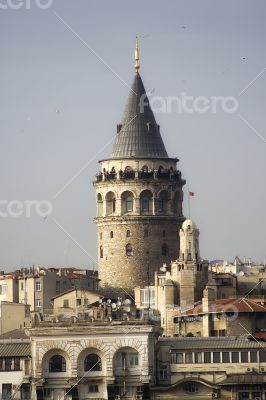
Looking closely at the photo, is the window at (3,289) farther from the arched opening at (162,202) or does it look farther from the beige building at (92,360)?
the beige building at (92,360)

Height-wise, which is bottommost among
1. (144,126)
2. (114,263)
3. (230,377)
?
(230,377)

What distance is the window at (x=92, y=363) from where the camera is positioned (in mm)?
117375

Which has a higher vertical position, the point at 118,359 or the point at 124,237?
the point at 124,237

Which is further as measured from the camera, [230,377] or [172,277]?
[172,277]

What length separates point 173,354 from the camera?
118 m

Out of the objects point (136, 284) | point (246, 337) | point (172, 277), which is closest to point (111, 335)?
point (246, 337)

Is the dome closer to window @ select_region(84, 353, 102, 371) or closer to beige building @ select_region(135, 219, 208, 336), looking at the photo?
beige building @ select_region(135, 219, 208, 336)

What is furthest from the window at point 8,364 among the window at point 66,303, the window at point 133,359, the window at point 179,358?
the window at point 66,303

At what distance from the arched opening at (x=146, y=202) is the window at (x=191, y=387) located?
5139cm

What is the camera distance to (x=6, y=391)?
11856cm

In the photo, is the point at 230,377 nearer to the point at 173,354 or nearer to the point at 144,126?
the point at 173,354

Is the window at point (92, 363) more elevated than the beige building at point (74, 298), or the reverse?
the beige building at point (74, 298)

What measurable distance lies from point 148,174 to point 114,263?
7.37 metres

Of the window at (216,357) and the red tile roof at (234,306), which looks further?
the red tile roof at (234,306)
